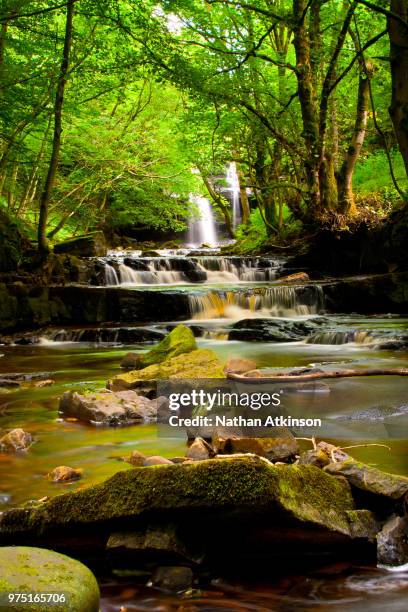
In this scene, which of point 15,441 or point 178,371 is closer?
point 15,441

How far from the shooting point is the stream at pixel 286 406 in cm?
219

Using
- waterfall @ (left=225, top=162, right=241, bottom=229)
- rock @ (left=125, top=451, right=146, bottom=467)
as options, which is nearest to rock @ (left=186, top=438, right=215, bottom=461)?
rock @ (left=125, top=451, right=146, bottom=467)

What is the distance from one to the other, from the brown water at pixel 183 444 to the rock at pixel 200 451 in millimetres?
379

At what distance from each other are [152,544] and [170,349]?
472 centimetres

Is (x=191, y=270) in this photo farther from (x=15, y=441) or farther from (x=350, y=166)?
(x=15, y=441)

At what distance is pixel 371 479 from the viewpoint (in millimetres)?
2666

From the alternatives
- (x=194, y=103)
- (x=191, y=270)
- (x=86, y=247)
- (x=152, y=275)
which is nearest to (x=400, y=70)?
(x=152, y=275)

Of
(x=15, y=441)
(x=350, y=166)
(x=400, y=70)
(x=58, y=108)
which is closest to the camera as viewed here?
(x=15, y=441)

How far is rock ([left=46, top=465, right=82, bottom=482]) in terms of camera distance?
3.43 m

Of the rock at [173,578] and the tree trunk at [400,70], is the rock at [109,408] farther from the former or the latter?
the tree trunk at [400,70]

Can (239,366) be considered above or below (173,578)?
above

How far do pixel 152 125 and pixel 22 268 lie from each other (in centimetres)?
844

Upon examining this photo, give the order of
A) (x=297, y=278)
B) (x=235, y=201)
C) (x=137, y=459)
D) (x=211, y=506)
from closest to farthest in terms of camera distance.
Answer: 1. (x=211, y=506)
2. (x=137, y=459)
3. (x=297, y=278)
4. (x=235, y=201)

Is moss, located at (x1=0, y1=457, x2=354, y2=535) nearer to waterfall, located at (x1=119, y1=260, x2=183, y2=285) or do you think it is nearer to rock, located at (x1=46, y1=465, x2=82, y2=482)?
rock, located at (x1=46, y1=465, x2=82, y2=482)
